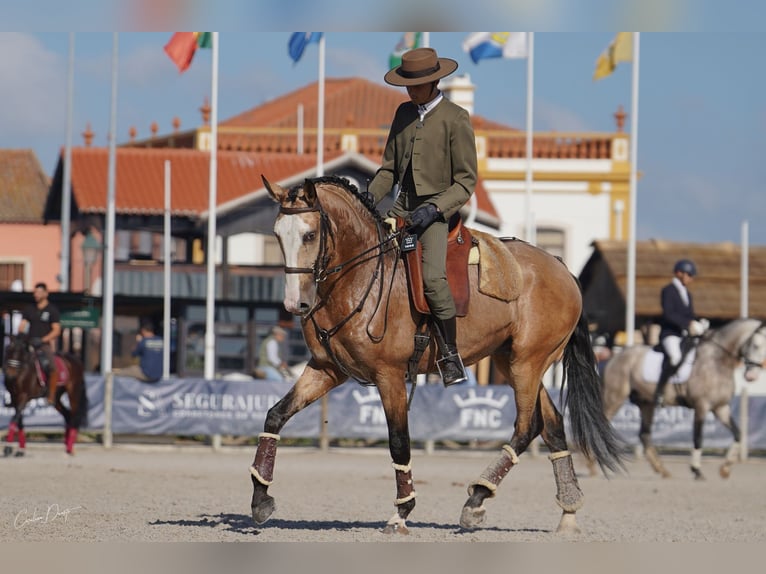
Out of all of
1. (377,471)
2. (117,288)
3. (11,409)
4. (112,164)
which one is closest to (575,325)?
(377,471)

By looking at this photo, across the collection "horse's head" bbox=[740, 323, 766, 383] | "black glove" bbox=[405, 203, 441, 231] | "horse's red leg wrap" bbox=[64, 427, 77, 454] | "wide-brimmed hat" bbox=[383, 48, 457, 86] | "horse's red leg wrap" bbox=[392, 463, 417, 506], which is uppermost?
"wide-brimmed hat" bbox=[383, 48, 457, 86]

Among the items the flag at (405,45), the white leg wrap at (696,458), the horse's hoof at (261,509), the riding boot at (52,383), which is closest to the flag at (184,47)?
the flag at (405,45)

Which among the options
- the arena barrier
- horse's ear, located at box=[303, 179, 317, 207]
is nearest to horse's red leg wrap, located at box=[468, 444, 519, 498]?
horse's ear, located at box=[303, 179, 317, 207]

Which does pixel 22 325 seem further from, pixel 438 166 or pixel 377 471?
pixel 438 166

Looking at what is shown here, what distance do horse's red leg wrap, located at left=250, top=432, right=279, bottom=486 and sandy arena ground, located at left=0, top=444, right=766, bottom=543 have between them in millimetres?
389

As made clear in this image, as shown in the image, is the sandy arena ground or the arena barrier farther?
the arena barrier

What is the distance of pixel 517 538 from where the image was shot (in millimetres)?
10609

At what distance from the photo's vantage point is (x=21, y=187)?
201 ft

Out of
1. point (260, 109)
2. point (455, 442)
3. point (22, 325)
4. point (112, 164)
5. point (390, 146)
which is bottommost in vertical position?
point (455, 442)

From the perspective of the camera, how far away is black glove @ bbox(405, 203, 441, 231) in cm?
1023

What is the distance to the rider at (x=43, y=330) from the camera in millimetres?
22391

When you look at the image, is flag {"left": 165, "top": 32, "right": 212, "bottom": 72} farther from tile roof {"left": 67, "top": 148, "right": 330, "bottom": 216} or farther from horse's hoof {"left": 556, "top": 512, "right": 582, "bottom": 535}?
horse's hoof {"left": 556, "top": 512, "right": 582, "bottom": 535}

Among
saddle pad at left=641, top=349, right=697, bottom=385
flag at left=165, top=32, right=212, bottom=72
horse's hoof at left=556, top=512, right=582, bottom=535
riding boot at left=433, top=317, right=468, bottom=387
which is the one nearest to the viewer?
riding boot at left=433, top=317, right=468, bottom=387

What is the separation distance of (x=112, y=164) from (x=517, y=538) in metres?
26.8
